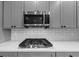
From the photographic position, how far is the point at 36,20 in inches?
68.3

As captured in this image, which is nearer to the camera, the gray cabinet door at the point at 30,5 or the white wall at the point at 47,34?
the gray cabinet door at the point at 30,5

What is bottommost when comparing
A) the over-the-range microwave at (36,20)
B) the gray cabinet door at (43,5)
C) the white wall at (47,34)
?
the white wall at (47,34)

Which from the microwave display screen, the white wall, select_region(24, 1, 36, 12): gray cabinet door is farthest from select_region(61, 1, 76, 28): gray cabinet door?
select_region(24, 1, 36, 12): gray cabinet door

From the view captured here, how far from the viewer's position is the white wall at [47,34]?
2.04m

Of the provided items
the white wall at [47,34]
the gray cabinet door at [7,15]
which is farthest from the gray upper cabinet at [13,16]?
the white wall at [47,34]

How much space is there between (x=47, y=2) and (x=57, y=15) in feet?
1.12

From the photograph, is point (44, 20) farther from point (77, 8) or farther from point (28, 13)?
point (77, 8)

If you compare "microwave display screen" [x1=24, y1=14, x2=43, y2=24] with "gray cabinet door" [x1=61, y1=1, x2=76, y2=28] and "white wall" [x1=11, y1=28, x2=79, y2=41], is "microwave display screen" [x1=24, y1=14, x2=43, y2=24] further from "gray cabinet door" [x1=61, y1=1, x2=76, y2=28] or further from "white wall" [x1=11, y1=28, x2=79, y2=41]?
"gray cabinet door" [x1=61, y1=1, x2=76, y2=28]

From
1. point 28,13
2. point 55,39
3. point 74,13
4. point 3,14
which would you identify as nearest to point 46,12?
point 28,13

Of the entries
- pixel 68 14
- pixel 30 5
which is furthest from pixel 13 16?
pixel 68 14

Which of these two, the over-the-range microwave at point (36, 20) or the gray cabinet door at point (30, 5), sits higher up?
the gray cabinet door at point (30, 5)

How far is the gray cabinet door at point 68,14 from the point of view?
1.76 m

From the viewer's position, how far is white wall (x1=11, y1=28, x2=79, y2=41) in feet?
6.68

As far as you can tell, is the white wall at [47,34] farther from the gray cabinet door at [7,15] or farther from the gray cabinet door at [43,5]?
the gray cabinet door at [43,5]
